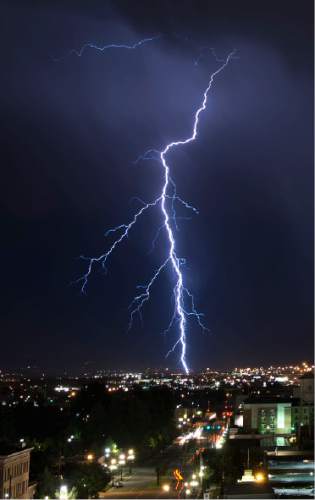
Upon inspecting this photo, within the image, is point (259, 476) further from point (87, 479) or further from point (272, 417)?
point (272, 417)

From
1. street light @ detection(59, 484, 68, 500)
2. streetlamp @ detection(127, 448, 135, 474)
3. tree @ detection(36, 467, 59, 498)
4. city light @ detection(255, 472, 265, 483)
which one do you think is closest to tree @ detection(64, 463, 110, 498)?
tree @ detection(36, 467, 59, 498)

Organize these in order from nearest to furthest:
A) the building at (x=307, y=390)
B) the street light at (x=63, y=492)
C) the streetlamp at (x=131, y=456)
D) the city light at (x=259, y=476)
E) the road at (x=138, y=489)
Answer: the city light at (x=259, y=476) → the street light at (x=63, y=492) → the road at (x=138, y=489) → the streetlamp at (x=131, y=456) → the building at (x=307, y=390)

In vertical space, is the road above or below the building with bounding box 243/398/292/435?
below

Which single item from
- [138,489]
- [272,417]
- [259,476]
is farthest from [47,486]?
[272,417]

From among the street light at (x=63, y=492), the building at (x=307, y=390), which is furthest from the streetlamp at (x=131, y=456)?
the building at (x=307, y=390)

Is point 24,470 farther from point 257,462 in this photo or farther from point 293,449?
point 293,449

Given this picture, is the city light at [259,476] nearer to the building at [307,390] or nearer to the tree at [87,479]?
the tree at [87,479]

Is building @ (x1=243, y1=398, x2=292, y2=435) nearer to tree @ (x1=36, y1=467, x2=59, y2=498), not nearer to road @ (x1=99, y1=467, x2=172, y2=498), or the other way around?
road @ (x1=99, y1=467, x2=172, y2=498)

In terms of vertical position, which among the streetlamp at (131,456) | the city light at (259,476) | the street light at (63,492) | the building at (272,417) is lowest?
the street light at (63,492)
